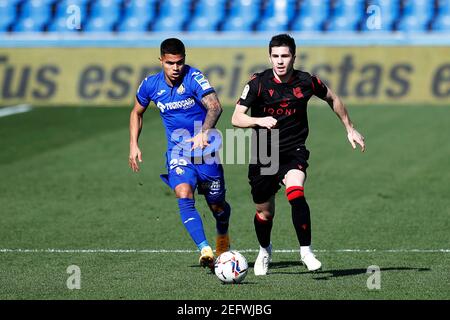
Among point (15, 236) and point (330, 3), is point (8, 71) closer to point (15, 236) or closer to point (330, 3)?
point (330, 3)

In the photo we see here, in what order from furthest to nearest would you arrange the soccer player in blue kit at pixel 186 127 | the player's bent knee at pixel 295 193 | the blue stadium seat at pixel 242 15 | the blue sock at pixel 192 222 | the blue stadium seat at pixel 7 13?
the blue stadium seat at pixel 7 13 → the blue stadium seat at pixel 242 15 → the soccer player in blue kit at pixel 186 127 → the blue sock at pixel 192 222 → the player's bent knee at pixel 295 193

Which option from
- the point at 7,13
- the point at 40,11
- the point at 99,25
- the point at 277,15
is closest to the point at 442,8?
the point at 277,15

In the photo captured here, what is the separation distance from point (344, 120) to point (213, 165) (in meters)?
1.30

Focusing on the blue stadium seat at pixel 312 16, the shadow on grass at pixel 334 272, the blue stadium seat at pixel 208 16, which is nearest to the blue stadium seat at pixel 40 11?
the blue stadium seat at pixel 208 16

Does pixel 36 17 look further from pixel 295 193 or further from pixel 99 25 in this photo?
pixel 295 193

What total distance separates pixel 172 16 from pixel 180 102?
1905 cm

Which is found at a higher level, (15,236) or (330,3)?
(330,3)

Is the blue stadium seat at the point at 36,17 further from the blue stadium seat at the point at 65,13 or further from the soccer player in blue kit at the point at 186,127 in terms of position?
the soccer player in blue kit at the point at 186,127

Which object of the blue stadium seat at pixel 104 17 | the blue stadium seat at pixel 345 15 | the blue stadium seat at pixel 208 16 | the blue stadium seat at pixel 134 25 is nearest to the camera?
the blue stadium seat at pixel 345 15

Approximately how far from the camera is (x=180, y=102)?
32.1 ft

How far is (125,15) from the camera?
28.7 meters

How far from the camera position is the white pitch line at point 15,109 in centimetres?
2397

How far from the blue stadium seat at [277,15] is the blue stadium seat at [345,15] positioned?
3.52ft
